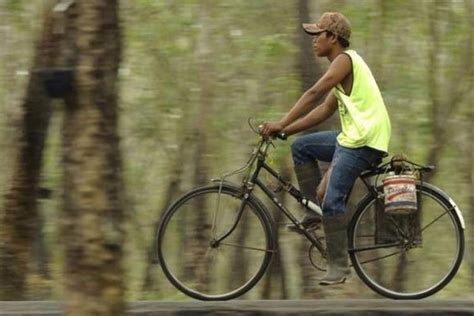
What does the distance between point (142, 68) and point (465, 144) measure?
3.47m

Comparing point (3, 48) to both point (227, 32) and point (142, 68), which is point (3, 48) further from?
point (227, 32)

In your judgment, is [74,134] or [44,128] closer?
[74,134]

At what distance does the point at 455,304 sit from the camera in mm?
7379

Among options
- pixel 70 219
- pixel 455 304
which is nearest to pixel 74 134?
pixel 70 219

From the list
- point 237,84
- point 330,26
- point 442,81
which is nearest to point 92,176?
point 330,26

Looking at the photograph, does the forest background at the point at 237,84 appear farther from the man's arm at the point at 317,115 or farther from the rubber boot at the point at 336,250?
the rubber boot at the point at 336,250

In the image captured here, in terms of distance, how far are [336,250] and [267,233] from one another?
50 centimetres

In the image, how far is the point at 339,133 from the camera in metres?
7.44

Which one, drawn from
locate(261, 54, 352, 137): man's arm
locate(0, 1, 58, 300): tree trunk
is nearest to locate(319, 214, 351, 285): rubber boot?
locate(261, 54, 352, 137): man's arm

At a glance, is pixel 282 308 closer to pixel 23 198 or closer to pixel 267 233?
pixel 267 233

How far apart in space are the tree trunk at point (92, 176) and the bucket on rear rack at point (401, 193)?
2119 mm

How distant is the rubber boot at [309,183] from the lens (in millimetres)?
7508

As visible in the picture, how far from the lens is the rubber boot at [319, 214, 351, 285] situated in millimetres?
7336

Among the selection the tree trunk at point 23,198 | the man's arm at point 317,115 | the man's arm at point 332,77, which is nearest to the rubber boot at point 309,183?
the man's arm at point 317,115
